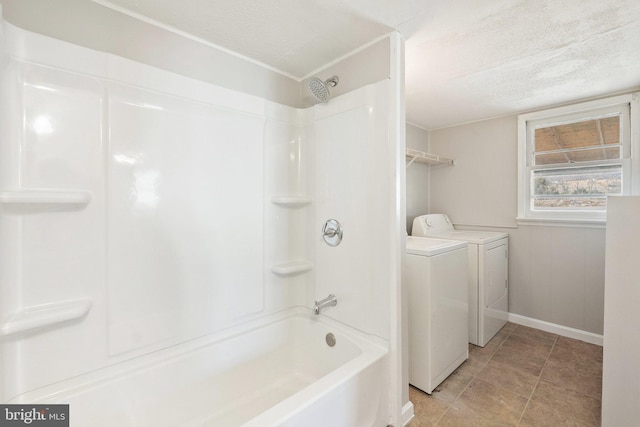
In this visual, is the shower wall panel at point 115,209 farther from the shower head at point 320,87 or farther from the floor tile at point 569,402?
the floor tile at point 569,402

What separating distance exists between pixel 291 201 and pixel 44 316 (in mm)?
1301

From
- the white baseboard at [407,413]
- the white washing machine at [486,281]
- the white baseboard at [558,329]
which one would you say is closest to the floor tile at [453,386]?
the white baseboard at [407,413]

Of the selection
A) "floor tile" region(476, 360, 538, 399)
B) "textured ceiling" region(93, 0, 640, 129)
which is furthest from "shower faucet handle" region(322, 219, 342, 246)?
"floor tile" region(476, 360, 538, 399)

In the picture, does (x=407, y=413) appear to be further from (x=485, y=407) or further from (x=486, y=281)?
(x=486, y=281)

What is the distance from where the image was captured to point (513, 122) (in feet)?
9.10

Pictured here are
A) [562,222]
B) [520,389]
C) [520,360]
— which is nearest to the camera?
[520,389]

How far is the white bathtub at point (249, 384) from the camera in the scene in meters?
1.15

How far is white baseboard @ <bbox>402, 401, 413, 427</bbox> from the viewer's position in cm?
154

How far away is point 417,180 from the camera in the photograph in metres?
3.21

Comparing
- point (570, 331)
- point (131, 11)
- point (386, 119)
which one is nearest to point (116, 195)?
point (131, 11)

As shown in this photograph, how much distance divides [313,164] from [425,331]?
136 cm

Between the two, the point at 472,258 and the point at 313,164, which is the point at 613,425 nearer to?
the point at 472,258

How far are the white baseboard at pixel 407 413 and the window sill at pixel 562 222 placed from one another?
2.17 metres

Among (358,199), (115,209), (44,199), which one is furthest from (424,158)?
(44,199)
